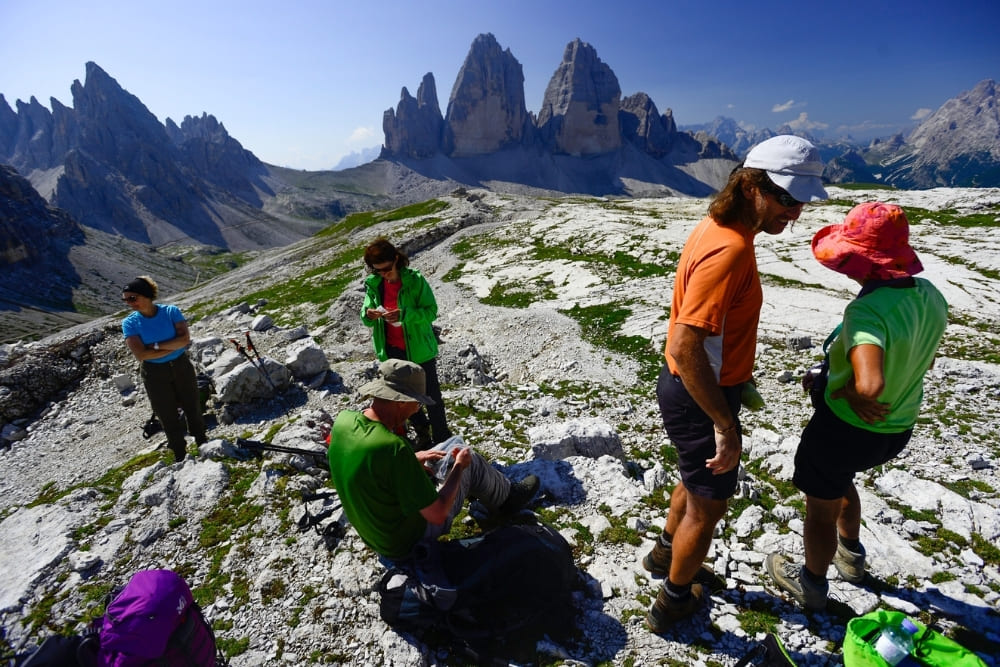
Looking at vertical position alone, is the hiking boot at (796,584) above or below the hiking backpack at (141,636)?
below

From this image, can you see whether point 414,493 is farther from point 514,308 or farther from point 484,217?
point 484,217

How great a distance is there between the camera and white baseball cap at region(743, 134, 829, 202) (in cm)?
359

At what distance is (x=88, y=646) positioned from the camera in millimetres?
3604

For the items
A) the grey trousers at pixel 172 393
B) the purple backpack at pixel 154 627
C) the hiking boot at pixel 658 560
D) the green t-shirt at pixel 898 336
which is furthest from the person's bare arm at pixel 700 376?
the grey trousers at pixel 172 393

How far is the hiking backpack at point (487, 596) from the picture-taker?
4.63 m

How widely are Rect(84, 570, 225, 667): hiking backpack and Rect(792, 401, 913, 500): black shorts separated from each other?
582cm

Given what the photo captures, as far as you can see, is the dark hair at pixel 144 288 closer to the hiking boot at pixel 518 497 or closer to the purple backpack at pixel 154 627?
the purple backpack at pixel 154 627

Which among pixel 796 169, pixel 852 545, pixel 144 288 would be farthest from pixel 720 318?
pixel 144 288

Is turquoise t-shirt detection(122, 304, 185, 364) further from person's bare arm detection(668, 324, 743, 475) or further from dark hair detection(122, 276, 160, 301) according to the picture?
person's bare arm detection(668, 324, 743, 475)

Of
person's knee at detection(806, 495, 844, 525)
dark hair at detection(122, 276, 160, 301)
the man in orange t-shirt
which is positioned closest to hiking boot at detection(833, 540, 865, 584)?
person's knee at detection(806, 495, 844, 525)

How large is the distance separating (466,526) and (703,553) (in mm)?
3337

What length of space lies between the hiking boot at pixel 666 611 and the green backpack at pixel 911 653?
1336mm

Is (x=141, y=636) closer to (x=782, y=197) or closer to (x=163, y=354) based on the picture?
(x=782, y=197)

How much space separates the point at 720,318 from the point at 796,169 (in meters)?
1.34
